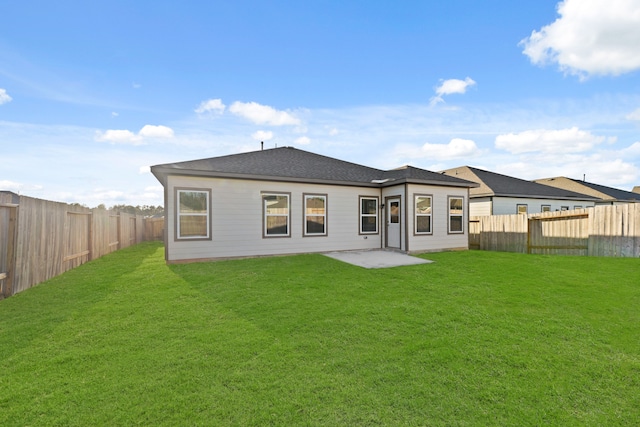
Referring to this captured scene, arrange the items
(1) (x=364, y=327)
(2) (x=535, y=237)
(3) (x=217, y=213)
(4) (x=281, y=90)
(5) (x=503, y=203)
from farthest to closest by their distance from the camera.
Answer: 1. (5) (x=503, y=203)
2. (4) (x=281, y=90)
3. (2) (x=535, y=237)
4. (3) (x=217, y=213)
5. (1) (x=364, y=327)

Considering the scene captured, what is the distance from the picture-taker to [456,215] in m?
12.0

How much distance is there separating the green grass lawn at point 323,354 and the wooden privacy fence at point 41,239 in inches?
21.0

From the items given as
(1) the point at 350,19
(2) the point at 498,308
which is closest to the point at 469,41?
(1) the point at 350,19

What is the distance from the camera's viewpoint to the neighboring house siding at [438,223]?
427 inches

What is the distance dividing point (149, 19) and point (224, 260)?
8.20m

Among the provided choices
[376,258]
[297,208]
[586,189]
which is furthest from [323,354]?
[586,189]

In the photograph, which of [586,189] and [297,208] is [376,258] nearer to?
[297,208]

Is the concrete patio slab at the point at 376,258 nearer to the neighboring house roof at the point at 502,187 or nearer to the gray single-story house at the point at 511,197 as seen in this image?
the gray single-story house at the point at 511,197

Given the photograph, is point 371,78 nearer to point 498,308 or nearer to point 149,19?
point 149,19

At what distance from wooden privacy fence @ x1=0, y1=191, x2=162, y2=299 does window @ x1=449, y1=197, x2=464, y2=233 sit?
41.7 ft

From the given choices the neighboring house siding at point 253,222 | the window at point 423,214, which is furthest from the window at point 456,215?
the neighboring house siding at point 253,222

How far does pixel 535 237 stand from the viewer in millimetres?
12375

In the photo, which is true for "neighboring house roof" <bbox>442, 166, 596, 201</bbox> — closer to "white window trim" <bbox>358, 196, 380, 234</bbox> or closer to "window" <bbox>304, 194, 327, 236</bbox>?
"white window trim" <bbox>358, 196, 380, 234</bbox>

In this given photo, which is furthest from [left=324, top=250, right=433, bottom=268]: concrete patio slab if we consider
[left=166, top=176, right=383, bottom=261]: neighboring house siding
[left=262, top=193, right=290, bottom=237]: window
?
[left=262, top=193, right=290, bottom=237]: window
